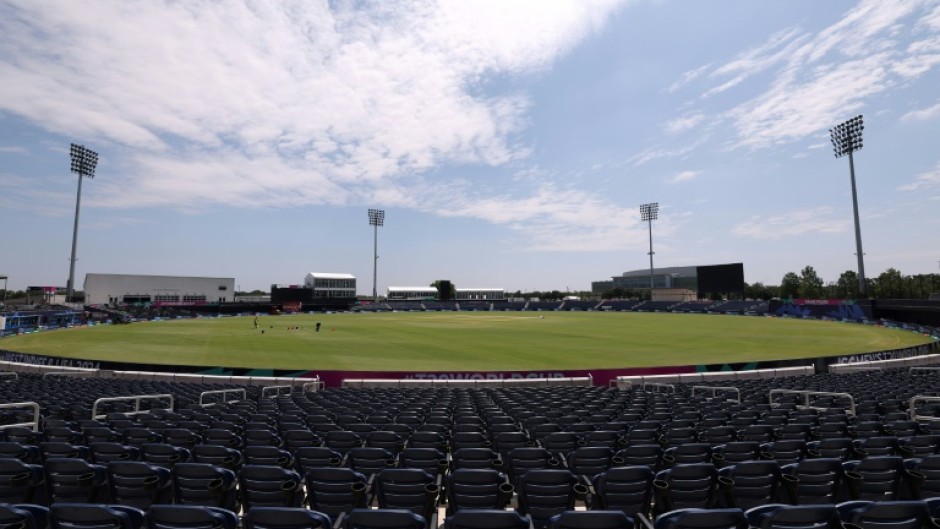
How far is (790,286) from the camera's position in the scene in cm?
15350

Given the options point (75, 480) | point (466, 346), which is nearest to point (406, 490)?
point (75, 480)

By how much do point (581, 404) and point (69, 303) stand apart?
109985 millimetres

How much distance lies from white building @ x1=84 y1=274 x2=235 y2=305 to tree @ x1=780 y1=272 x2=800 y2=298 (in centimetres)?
16609

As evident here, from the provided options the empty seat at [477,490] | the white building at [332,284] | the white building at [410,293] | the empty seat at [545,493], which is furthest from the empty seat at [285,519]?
the white building at [410,293]

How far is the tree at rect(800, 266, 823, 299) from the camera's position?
140 m

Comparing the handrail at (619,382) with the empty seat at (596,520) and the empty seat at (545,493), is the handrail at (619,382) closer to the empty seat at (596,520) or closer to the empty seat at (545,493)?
the empty seat at (545,493)

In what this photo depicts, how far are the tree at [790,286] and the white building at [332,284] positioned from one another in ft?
448

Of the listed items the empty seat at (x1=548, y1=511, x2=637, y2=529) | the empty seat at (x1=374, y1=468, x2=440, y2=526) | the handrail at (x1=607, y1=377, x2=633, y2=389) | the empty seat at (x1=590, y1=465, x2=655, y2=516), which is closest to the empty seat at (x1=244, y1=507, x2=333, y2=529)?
the empty seat at (x1=374, y1=468, x2=440, y2=526)

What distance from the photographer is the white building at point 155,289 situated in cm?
11019

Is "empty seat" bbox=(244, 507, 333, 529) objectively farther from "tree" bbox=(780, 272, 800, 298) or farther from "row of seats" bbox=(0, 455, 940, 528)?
"tree" bbox=(780, 272, 800, 298)

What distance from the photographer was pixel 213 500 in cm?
537

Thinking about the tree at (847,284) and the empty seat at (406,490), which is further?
the tree at (847,284)

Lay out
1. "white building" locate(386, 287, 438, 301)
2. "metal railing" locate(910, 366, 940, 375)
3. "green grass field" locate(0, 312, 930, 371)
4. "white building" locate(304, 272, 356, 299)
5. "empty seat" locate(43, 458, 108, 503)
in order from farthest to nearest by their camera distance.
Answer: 1. "white building" locate(386, 287, 438, 301)
2. "white building" locate(304, 272, 356, 299)
3. "green grass field" locate(0, 312, 930, 371)
4. "metal railing" locate(910, 366, 940, 375)
5. "empty seat" locate(43, 458, 108, 503)

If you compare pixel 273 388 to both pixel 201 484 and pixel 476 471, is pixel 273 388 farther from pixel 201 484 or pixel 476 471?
pixel 476 471
